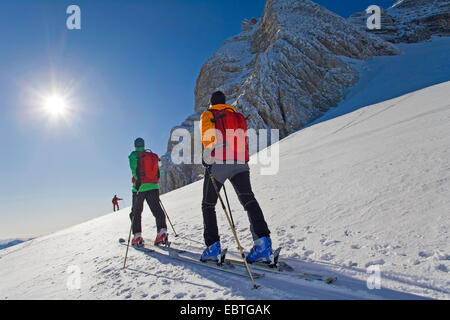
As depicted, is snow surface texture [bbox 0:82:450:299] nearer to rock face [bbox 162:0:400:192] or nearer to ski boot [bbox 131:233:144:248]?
ski boot [bbox 131:233:144:248]

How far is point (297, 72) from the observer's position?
91.4 feet

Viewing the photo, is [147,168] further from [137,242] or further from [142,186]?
[137,242]

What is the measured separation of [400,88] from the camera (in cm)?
2038

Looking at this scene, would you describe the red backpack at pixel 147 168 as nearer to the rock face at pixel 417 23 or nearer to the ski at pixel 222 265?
the ski at pixel 222 265

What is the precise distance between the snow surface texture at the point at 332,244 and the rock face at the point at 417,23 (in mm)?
51513

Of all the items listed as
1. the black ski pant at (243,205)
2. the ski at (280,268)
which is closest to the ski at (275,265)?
the ski at (280,268)

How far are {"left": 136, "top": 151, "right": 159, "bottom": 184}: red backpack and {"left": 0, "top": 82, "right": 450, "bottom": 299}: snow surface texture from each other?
1542 millimetres

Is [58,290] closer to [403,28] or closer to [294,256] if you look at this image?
[294,256]

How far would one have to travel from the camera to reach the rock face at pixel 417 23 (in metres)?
44.7

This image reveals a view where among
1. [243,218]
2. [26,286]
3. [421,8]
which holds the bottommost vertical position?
[26,286]

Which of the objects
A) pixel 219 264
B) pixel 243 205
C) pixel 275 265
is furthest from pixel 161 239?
pixel 275 265
